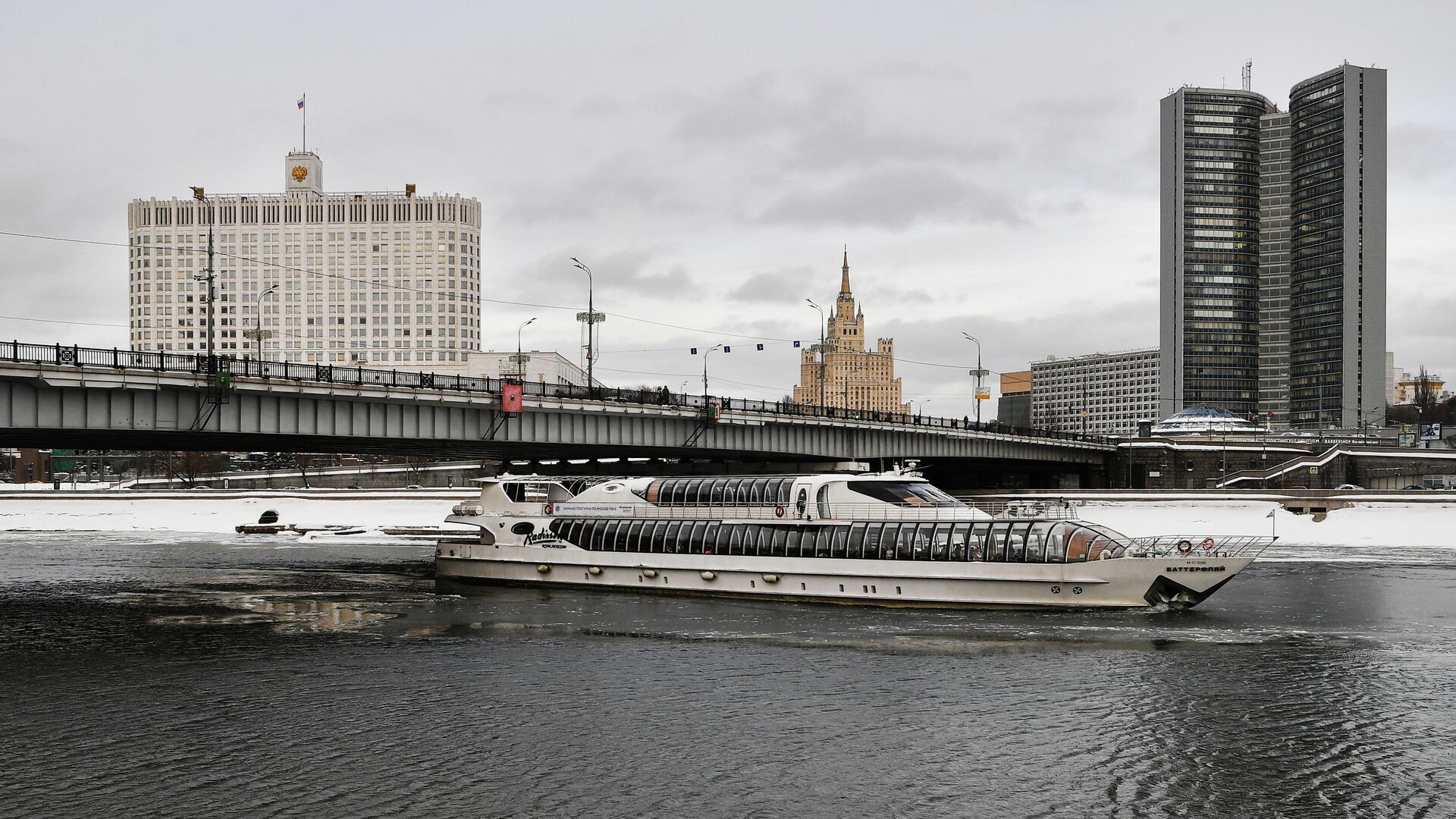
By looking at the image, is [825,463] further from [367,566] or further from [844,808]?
[844,808]

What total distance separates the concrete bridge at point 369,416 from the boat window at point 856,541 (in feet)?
71.4

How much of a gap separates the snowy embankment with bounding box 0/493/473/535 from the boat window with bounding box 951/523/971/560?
6227 centimetres

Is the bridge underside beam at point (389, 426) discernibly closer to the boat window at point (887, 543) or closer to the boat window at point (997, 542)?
the boat window at point (887, 543)

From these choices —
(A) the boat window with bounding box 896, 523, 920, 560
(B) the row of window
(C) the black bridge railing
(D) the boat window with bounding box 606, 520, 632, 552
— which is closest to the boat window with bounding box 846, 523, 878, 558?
(B) the row of window

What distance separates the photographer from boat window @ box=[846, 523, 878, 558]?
1860 inches

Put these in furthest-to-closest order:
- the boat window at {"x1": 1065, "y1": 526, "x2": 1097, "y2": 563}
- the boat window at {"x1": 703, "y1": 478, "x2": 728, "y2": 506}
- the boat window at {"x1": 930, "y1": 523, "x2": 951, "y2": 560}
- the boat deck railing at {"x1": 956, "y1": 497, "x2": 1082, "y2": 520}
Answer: the boat window at {"x1": 703, "y1": 478, "x2": 728, "y2": 506}, the boat deck railing at {"x1": 956, "y1": 497, "x2": 1082, "y2": 520}, the boat window at {"x1": 930, "y1": 523, "x2": 951, "y2": 560}, the boat window at {"x1": 1065, "y1": 526, "x2": 1097, "y2": 563}

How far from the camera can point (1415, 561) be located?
206ft

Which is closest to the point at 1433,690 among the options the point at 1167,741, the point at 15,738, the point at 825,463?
the point at 1167,741

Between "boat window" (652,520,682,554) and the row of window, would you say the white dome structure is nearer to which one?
"boat window" (652,520,682,554)

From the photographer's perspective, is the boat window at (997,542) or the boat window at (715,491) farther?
the boat window at (715,491)

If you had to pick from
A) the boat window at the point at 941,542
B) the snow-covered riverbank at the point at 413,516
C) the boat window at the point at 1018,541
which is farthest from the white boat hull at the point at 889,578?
the snow-covered riverbank at the point at 413,516

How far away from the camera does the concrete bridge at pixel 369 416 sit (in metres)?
50.7

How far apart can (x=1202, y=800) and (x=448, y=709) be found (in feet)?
52.4

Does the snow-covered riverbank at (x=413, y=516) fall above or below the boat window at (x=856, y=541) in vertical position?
below
